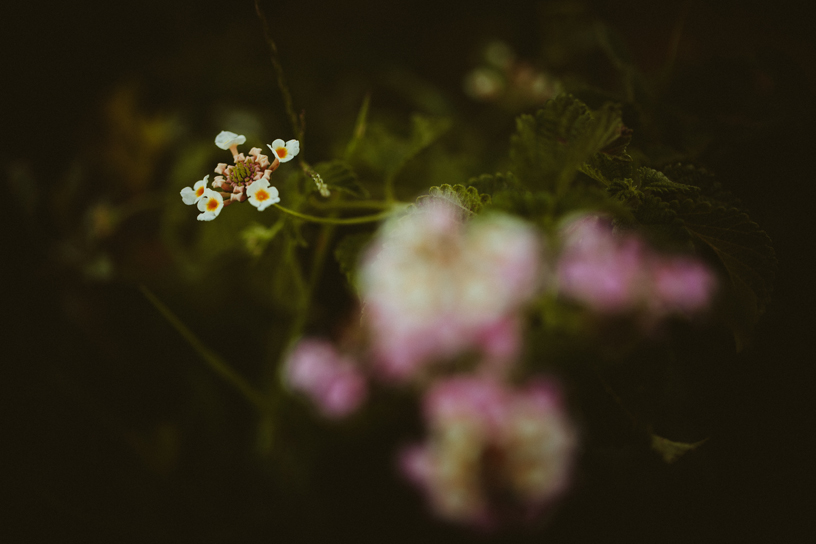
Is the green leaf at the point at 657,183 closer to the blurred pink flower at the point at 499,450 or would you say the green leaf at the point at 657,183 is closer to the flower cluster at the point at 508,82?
the blurred pink flower at the point at 499,450

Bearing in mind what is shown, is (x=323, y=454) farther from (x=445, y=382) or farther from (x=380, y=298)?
(x=380, y=298)

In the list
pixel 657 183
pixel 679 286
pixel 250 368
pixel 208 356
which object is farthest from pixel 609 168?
pixel 250 368

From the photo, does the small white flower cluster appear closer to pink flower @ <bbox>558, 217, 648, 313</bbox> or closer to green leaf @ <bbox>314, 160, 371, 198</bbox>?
green leaf @ <bbox>314, 160, 371, 198</bbox>

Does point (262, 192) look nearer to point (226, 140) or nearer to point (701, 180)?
point (226, 140)

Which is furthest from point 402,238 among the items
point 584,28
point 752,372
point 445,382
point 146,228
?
point 146,228

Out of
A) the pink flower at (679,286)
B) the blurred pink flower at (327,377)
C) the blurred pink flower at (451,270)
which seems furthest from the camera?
the blurred pink flower at (327,377)

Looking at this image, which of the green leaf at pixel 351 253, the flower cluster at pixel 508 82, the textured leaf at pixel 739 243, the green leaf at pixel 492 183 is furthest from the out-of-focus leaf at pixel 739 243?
the flower cluster at pixel 508 82
